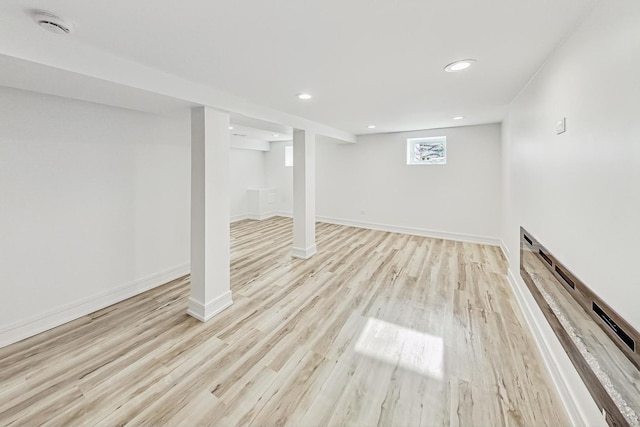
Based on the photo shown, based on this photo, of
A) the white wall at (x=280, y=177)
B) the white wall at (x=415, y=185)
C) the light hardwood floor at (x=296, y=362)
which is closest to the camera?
the light hardwood floor at (x=296, y=362)

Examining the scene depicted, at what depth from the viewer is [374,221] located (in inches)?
254

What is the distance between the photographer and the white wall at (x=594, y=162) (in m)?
1.06

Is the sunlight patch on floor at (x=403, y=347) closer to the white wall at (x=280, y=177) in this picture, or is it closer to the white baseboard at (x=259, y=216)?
the white baseboard at (x=259, y=216)

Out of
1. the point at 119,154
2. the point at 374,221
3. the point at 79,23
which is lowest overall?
the point at 374,221

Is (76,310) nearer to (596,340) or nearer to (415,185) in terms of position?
(596,340)

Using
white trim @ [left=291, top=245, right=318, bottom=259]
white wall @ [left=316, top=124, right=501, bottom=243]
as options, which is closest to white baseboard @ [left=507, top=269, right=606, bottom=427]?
white trim @ [left=291, top=245, right=318, bottom=259]

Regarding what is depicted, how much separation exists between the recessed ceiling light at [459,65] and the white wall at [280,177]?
5959 millimetres

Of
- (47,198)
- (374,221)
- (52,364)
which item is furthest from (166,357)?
(374,221)

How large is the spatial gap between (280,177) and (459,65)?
636cm

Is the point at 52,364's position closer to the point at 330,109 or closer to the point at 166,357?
the point at 166,357

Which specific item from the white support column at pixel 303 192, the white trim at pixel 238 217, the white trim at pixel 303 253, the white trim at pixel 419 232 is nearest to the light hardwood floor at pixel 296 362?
the white trim at pixel 303 253

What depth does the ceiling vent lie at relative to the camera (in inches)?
53.2

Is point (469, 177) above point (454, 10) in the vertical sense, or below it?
below

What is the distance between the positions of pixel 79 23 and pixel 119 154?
5.57 feet
